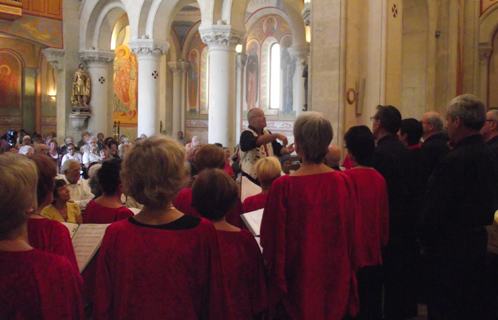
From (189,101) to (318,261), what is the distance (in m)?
20.8

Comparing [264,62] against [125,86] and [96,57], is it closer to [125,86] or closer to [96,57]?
[125,86]

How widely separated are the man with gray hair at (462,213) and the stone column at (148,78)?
1237cm

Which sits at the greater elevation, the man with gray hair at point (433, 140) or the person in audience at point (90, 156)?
the man with gray hair at point (433, 140)

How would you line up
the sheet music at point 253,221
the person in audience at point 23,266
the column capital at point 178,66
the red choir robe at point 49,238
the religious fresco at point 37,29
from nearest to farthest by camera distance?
the person in audience at point 23,266 → the red choir robe at point 49,238 → the sheet music at point 253,221 → the religious fresco at point 37,29 → the column capital at point 178,66

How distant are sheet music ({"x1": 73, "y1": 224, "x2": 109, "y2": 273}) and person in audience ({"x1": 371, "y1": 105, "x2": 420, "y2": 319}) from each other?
7.44ft

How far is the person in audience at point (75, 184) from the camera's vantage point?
4.90 metres

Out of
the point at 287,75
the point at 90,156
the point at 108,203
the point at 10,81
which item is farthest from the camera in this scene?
the point at 10,81

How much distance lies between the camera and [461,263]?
3.28 metres

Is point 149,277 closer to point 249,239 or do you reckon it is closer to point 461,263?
point 249,239

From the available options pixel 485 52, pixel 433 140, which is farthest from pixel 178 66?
pixel 433 140

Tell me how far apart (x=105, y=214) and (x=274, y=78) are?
1850 cm

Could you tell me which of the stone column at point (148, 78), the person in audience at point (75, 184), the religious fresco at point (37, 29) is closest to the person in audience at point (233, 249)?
the person in audience at point (75, 184)

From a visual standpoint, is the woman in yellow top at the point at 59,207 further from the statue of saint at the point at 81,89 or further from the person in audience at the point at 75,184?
the statue of saint at the point at 81,89

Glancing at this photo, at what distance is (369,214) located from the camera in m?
3.30
